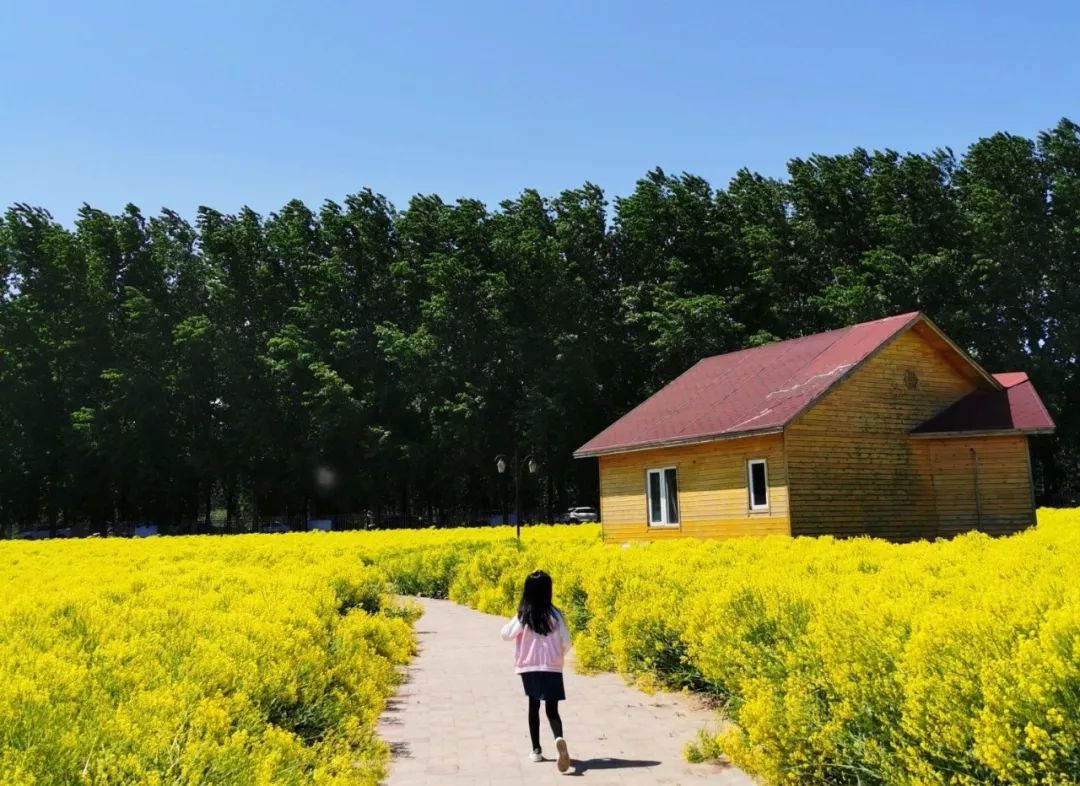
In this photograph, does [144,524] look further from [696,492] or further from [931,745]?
[931,745]

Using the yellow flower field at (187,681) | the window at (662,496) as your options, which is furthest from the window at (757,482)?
the yellow flower field at (187,681)

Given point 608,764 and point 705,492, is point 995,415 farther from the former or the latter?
point 608,764

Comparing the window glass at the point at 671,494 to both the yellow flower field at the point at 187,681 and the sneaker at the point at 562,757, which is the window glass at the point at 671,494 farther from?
the sneaker at the point at 562,757

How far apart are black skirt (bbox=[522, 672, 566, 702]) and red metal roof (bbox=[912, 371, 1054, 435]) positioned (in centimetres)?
1746

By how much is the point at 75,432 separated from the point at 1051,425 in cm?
4986

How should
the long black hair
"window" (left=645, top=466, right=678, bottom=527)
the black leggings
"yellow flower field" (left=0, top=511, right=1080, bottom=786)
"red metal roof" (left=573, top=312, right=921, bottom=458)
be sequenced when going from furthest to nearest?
"window" (left=645, top=466, right=678, bottom=527) < "red metal roof" (left=573, top=312, right=921, bottom=458) < the long black hair < the black leggings < "yellow flower field" (left=0, top=511, right=1080, bottom=786)

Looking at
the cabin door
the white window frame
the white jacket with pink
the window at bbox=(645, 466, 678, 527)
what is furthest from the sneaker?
the cabin door

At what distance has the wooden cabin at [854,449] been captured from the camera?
20562mm

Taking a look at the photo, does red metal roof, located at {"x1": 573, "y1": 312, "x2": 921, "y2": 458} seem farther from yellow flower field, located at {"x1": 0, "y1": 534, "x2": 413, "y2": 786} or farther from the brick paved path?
yellow flower field, located at {"x1": 0, "y1": 534, "x2": 413, "y2": 786}

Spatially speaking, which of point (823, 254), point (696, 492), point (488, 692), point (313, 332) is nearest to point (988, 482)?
point (696, 492)

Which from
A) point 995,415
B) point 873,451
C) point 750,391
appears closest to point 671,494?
point 750,391

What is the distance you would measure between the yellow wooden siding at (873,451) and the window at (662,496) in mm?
4081

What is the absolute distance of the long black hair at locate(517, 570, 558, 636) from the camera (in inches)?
307

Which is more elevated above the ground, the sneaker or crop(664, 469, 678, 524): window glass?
crop(664, 469, 678, 524): window glass
